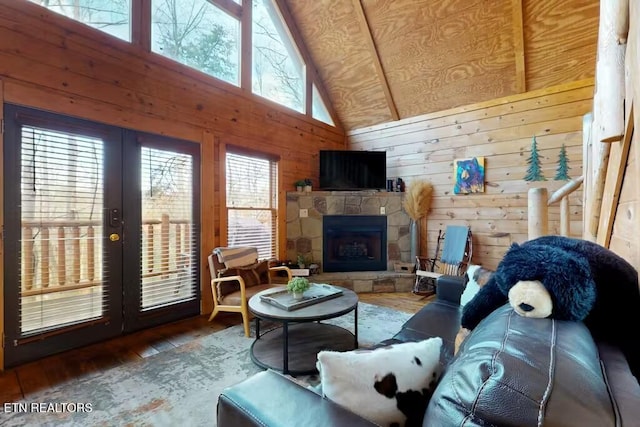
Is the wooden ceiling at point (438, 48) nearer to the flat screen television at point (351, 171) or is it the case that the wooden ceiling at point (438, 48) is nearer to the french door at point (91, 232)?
the flat screen television at point (351, 171)

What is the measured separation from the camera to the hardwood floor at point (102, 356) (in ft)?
6.81

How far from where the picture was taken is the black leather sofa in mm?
506

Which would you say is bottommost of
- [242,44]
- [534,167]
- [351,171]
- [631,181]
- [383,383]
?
[383,383]

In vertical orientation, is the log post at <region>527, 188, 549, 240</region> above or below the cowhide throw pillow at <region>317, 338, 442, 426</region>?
above

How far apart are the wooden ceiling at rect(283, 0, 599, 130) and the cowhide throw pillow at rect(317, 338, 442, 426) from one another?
157 inches

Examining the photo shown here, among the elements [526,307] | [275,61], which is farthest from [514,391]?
[275,61]

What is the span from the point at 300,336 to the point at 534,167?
3370 millimetres

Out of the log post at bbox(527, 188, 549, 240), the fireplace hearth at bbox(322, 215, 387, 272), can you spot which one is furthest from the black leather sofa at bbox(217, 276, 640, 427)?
the fireplace hearth at bbox(322, 215, 387, 272)

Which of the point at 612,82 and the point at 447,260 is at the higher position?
the point at 612,82

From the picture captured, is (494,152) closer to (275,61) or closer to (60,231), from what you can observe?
(275,61)

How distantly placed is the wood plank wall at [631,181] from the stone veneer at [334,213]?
10.9ft

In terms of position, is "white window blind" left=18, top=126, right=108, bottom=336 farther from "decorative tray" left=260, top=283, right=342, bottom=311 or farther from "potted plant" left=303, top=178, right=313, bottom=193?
"potted plant" left=303, top=178, right=313, bottom=193

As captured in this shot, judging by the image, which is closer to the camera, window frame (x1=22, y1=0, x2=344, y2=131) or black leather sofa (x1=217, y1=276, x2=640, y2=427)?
black leather sofa (x1=217, y1=276, x2=640, y2=427)

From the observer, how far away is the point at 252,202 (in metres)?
4.08
